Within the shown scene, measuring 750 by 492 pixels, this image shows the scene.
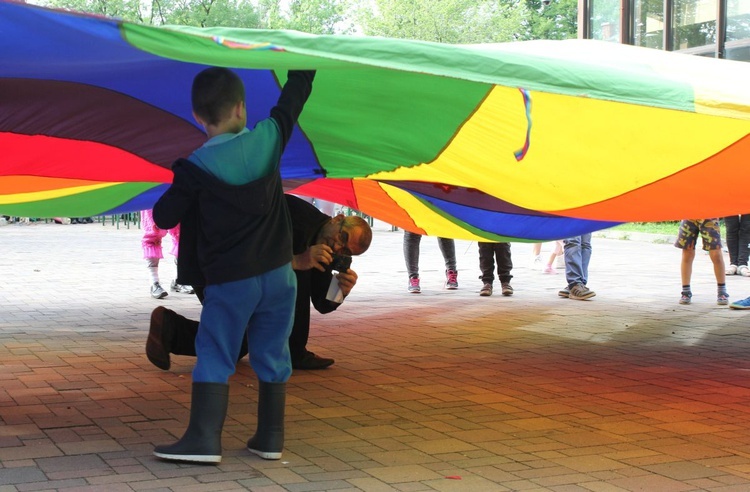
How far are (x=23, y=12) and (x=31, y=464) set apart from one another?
1.69 metres

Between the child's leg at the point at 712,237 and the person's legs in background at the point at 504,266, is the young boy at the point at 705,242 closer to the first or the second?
the child's leg at the point at 712,237

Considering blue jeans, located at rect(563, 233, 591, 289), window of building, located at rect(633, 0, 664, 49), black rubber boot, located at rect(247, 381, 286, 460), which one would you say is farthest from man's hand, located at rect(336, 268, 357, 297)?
window of building, located at rect(633, 0, 664, 49)

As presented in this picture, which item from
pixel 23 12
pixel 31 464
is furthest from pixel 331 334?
pixel 23 12

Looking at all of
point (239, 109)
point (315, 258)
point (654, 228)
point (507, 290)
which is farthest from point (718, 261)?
point (654, 228)

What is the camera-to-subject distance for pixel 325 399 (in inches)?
195

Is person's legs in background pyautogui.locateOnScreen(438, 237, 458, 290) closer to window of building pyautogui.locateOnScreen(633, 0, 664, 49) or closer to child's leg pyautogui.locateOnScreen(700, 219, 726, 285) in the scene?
child's leg pyautogui.locateOnScreen(700, 219, 726, 285)

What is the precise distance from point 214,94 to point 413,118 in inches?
62.4

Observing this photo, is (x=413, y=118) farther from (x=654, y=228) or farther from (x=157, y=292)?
(x=654, y=228)

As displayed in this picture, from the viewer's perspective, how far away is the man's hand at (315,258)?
448 cm

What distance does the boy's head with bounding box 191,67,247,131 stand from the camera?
3611 millimetres

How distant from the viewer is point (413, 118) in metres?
4.97

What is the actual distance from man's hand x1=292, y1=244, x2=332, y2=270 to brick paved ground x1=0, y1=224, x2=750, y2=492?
73 centimetres

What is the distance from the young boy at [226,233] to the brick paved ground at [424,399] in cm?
31

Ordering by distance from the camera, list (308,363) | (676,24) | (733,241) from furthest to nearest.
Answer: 1. (676,24)
2. (733,241)
3. (308,363)
